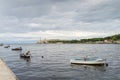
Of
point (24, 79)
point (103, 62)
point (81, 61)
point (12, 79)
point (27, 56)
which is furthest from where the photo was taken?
point (27, 56)

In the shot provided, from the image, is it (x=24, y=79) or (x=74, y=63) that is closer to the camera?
(x=24, y=79)

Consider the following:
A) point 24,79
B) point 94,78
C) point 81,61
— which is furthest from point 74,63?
point 24,79

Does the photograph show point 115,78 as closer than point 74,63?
Yes

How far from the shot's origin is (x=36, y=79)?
33281 mm

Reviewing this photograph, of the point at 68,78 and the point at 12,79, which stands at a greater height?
the point at 12,79

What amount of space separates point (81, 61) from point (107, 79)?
67.8 feet

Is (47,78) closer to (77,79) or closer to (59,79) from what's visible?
(59,79)

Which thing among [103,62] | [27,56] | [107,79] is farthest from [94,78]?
[27,56]

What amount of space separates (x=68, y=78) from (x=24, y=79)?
7091mm

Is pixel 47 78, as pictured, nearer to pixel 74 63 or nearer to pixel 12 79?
pixel 12 79

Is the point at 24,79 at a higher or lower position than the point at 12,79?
lower

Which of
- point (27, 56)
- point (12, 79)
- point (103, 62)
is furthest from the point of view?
point (27, 56)

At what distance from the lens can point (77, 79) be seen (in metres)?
33.3

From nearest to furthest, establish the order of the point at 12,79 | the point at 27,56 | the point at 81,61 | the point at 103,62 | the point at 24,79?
the point at 12,79, the point at 24,79, the point at 103,62, the point at 81,61, the point at 27,56
